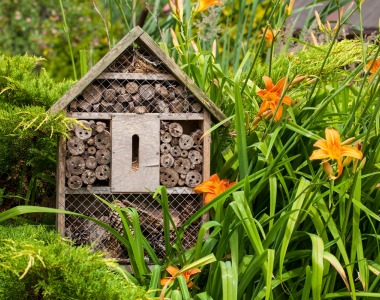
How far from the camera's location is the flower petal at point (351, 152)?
2.29 meters

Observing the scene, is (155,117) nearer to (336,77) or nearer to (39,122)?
(39,122)

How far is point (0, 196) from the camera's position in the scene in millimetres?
3006

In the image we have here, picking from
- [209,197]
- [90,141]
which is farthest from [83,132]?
[209,197]

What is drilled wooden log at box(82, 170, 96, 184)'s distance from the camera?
2.82 m

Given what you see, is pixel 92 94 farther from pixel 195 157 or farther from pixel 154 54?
pixel 195 157

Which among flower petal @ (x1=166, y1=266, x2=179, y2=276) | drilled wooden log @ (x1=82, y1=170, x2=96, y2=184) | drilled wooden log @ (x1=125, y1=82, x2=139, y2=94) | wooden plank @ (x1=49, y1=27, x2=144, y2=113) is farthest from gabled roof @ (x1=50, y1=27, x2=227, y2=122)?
flower petal @ (x1=166, y1=266, x2=179, y2=276)

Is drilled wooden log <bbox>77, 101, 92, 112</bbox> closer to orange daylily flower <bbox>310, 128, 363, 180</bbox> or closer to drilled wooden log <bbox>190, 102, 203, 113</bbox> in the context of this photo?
drilled wooden log <bbox>190, 102, 203, 113</bbox>

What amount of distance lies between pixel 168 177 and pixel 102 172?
0.73ft

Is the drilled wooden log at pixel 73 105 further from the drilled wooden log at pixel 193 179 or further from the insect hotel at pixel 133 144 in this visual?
the drilled wooden log at pixel 193 179

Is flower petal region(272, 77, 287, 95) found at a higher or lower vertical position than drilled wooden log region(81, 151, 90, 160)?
higher

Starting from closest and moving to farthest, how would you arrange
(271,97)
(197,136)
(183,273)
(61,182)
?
(183,273)
(271,97)
(61,182)
(197,136)

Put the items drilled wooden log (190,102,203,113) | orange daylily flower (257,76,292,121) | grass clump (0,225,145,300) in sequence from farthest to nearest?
drilled wooden log (190,102,203,113), orange daylily flower (257,76,292,121), grass clump (0,225,145,300)

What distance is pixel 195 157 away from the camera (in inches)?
114

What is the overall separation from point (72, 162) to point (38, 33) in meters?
7.75
